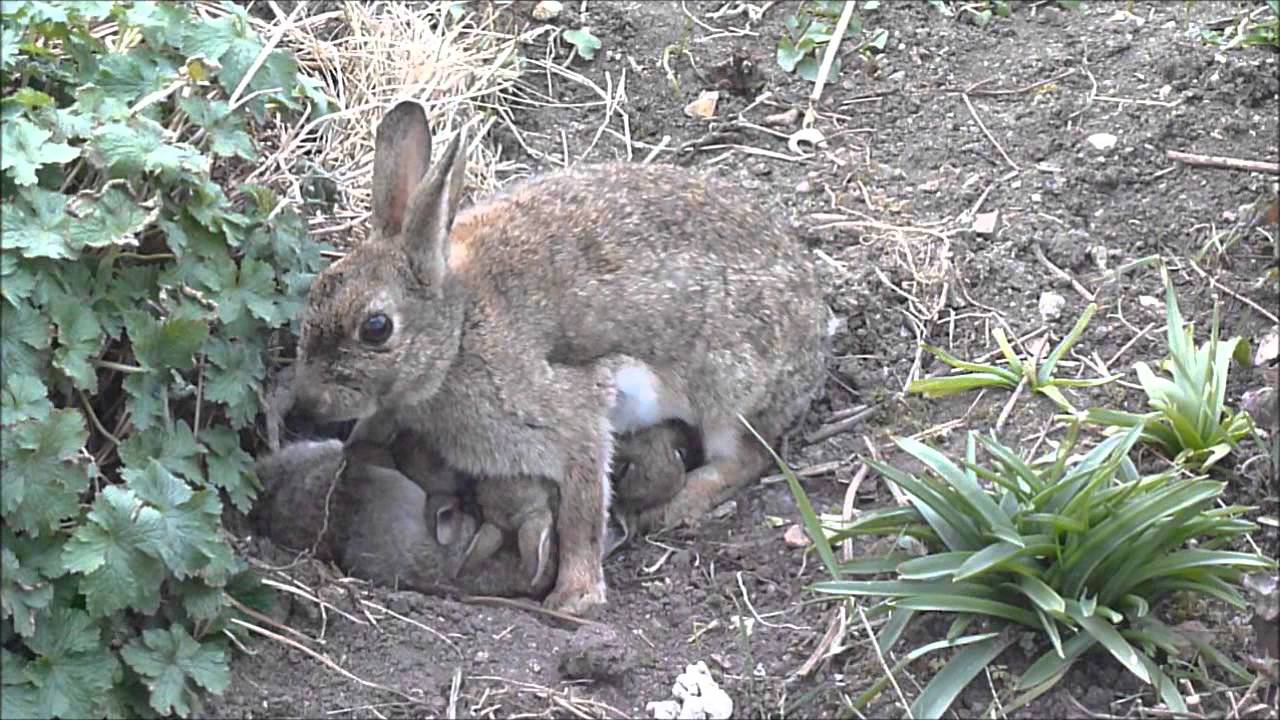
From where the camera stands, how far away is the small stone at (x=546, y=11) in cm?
773

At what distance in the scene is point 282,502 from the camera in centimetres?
522

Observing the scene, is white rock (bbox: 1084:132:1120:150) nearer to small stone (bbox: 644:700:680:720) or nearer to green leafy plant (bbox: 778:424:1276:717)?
green leafy plant (bbox: 778:424:1276:717)

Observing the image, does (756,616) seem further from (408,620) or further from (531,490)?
(408,620)

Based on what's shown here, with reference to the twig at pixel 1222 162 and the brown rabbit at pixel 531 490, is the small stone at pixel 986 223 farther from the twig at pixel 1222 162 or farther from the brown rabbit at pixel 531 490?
the brown rabbit at pixel 531 490

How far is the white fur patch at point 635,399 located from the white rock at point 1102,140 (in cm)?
209

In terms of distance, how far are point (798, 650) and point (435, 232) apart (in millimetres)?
1674

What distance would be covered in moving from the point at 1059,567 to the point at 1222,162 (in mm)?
2500

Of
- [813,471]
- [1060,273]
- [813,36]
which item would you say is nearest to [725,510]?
[813,471]

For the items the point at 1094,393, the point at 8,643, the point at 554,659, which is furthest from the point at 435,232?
→ the point at 1094,393

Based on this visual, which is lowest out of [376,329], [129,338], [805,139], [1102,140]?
[805,139]

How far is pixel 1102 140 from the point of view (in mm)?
6766

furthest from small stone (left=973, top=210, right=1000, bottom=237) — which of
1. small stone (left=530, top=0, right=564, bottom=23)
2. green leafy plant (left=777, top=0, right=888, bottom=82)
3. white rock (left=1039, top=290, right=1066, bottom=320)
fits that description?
small stone (left=530, top=0, right=564, bottom=23)

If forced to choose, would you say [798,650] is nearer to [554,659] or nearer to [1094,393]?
[554,659]

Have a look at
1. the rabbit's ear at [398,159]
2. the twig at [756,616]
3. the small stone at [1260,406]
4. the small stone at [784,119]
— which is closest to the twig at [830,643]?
the twig at [756,616]
